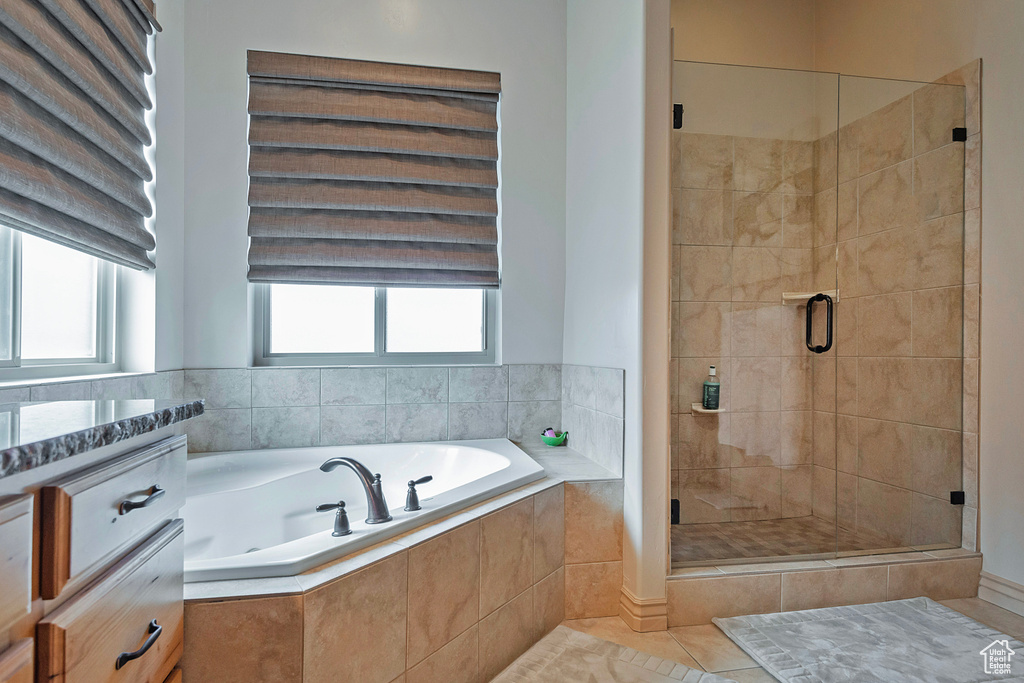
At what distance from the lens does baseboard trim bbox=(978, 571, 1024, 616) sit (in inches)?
83.7

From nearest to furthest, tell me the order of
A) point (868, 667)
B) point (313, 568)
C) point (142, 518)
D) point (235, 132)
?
1. point (142, 518)
2. point (313, 568)
3. point (868, 667)
4. point (235, 132)

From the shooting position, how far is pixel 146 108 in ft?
7.13

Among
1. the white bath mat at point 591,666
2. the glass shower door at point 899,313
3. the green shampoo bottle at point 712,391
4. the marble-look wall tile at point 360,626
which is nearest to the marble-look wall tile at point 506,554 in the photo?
the white bath mat at point 591,666

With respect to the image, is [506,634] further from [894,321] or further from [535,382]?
[894,321]

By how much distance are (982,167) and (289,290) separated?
2989mm

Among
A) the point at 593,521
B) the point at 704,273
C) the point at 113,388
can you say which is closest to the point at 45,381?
the point at 113,388

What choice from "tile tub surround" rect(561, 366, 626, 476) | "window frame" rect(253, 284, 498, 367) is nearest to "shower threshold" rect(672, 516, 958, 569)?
"tile tub surround" rect(561, 366, 626, 476)

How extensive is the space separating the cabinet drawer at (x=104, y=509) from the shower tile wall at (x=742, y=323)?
5.69ft

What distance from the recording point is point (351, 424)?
268 centimetres

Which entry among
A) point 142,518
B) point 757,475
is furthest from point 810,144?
point 142,518

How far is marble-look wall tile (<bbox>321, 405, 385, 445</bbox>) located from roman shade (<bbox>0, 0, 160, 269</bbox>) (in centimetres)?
96

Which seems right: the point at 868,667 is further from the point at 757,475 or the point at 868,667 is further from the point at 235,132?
the point at 235,132

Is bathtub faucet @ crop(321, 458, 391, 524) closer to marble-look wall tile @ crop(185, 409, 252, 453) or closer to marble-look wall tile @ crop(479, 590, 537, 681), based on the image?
marble-look wall tile @ crop(479, 590, 537, 681)

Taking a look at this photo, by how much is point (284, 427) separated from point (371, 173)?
48.2 inches
